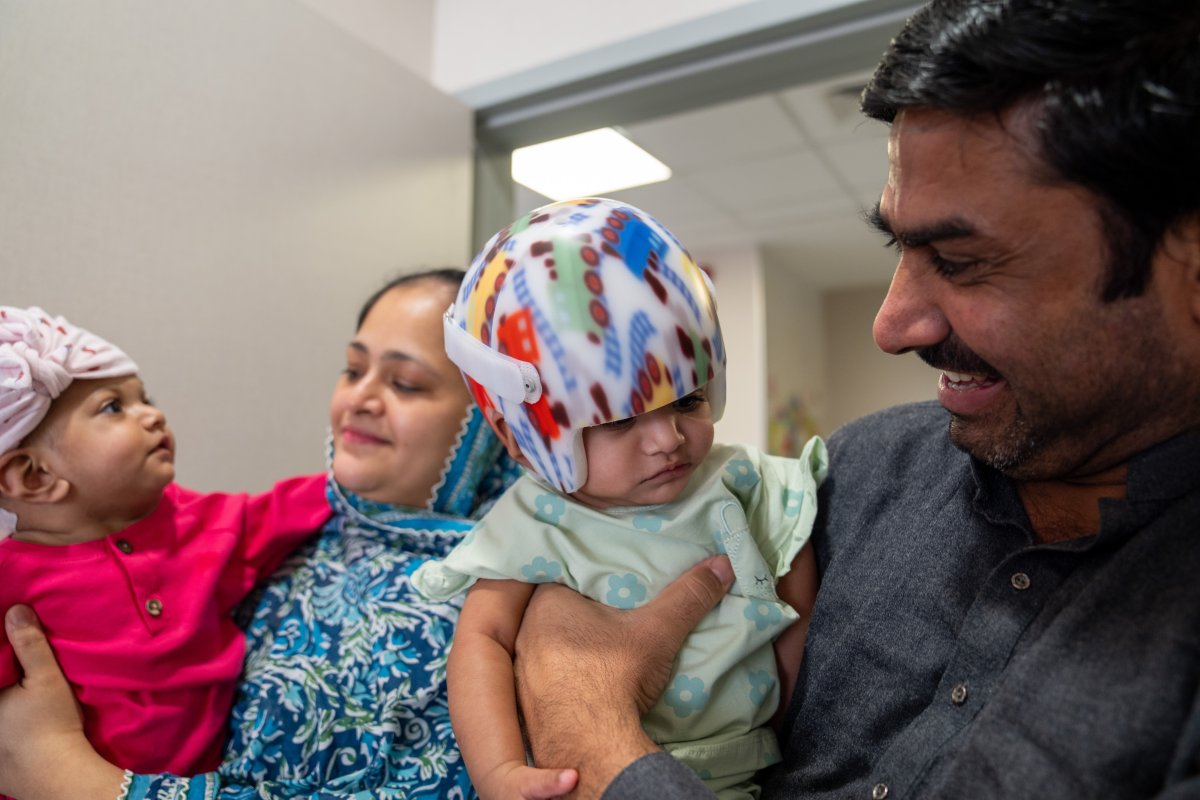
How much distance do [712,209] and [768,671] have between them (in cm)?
434

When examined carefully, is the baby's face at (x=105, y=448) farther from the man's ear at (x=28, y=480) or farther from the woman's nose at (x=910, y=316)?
the woman's nose at (x=910, y=316)

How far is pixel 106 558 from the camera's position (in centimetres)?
119

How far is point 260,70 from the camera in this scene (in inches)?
65.5

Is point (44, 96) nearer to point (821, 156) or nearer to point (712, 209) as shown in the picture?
point (821, 156)

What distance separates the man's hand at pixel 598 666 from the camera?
3.02 feet

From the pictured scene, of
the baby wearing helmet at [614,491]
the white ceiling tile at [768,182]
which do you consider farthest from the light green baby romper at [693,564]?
the white ceiling tile at [768,182]

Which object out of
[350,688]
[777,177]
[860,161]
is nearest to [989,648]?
[350,688]

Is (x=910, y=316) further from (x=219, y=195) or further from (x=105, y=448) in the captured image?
(x=219, y=195)

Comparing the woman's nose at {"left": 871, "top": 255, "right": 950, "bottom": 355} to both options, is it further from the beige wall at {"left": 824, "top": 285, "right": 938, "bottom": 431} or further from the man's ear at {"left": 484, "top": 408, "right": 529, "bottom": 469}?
the beige wall at {"left": 824, "top": 285, "right": 938, "bottom": 431}

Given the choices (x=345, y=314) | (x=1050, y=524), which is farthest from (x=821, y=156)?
(x=1050, y=524)

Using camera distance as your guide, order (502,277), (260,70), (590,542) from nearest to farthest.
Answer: (502,277) → (590,542) → (260,70)

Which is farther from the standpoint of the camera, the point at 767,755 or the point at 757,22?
the point at 757,22

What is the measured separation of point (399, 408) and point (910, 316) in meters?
0.80

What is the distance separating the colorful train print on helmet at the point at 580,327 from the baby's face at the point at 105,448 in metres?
0.55
